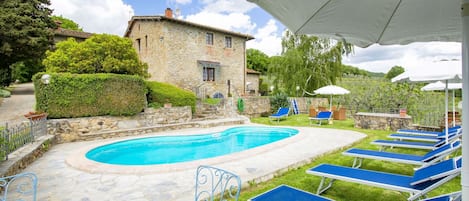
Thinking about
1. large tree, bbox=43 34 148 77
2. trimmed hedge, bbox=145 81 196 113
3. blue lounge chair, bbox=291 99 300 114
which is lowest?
blue lounge chair, bbox=291 99 300 114

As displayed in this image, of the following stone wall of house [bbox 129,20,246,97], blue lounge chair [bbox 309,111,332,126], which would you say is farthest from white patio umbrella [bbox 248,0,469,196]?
stone wall of house [bbox 129,20,246,97]

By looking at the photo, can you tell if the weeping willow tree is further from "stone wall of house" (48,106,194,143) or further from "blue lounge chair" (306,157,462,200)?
"blue lounge chair" (306,157,462,200)

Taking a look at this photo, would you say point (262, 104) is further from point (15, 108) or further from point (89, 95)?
point (15, 108)

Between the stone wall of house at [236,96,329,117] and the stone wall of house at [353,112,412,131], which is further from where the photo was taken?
the stone wall of house at [236,96,329,117]

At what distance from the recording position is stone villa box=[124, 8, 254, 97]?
68.0 feet

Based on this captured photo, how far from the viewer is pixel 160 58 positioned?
21.0m

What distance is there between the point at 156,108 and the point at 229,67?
12.0 meters

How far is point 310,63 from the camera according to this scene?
22.5m

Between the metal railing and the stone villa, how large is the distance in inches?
448

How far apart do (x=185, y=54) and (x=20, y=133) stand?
587 inches

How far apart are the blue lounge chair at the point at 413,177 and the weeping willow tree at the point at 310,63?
59.1 ft

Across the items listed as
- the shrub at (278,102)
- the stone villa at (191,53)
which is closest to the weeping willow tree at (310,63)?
the shrub at (278,102)

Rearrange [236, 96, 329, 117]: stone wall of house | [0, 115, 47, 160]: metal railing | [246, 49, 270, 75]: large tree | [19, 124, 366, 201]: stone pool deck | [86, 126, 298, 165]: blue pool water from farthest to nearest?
[246, 49, 270, 75]: large tree, [236, 96, 329, 117]: stone wall of house, [86, 126, 298, 165]: blue pool water, [0, 115, 47, 160]: metal railing, [19, 124, 366, 201]: stone pool deck

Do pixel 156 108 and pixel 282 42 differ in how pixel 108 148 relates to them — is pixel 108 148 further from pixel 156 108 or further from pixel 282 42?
pixel 282 42
